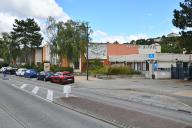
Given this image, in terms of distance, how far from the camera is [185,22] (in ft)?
156

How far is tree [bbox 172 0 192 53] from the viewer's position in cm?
4694

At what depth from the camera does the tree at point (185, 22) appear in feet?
154

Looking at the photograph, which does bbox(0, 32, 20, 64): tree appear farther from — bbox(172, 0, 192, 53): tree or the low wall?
bbox(172, 0, 192, 53): tree

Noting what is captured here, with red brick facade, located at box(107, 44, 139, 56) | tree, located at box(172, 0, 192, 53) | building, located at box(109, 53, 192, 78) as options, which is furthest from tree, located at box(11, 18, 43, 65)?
tree, located at box(172, 0, 192, 53)

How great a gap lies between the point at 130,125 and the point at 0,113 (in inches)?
273

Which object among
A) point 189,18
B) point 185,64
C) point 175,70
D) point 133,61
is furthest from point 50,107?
point 133,61

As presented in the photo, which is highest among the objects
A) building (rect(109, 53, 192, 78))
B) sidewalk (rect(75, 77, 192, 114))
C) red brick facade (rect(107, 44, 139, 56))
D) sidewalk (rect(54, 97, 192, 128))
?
red brick facade (rect(107, 44, 139, 56))

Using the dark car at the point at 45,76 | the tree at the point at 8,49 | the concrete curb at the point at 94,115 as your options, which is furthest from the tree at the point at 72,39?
the concrete curb at the point at 94,115

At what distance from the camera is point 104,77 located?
6306 centimetres

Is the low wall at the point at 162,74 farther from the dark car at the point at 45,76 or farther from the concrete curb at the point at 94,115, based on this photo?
the concrete curb at the point at 94,115

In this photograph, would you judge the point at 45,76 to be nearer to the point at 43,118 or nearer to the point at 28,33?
the point at 43,118

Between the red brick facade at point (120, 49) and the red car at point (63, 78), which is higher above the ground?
the red brick facade at point (120, 49)

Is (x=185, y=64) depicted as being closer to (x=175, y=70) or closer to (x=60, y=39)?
(x=175, y=70)

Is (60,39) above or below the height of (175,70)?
above
